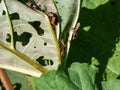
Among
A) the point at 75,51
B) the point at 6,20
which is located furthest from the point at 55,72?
the point at 75,51

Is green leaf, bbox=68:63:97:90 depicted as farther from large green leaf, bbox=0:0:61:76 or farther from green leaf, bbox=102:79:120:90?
large green leaf, bbox=0:0:61:76

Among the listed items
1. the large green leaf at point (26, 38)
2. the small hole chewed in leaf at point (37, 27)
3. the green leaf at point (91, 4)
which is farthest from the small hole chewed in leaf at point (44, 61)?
the green leaf at point (91, 4)

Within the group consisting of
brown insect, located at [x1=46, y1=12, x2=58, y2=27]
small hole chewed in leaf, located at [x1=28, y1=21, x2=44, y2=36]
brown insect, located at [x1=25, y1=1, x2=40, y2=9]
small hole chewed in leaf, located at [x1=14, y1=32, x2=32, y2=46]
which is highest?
brown insect, located at [x1=25, y1=1, x2=40, y2=9]

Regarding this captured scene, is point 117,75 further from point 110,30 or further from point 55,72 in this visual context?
point 55,72

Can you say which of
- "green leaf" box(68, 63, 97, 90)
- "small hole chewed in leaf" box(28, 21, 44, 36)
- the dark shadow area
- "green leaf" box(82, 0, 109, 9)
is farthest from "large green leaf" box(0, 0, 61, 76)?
"green leaf" box(82, 0, 109, 9)

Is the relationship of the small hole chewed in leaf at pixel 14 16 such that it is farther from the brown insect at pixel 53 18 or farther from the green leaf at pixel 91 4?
the green leaf at pixel 91 4

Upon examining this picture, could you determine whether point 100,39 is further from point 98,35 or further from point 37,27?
point 37,27
